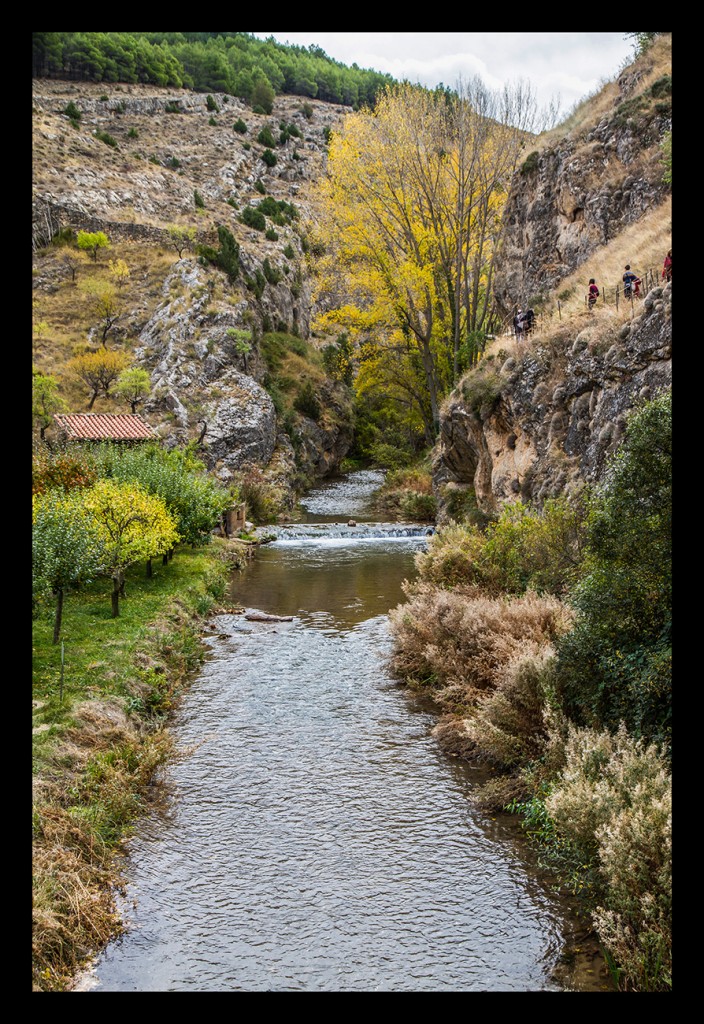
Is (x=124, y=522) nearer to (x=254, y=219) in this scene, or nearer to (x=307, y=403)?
(x=307, y=403)

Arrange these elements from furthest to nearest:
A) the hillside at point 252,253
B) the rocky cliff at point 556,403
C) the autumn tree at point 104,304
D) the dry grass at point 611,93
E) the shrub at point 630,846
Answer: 1. the autumn tree at point 104,304
2. the dry grass at point 611,93
3. the hillside at point 252,253
4. the rocky cliff at point 556,403
5. the shrub at point 630,846

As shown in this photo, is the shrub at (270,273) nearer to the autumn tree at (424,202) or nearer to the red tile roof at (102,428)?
the autumn tree at (424,202)

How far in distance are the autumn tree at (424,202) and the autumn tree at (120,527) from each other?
71.3ft

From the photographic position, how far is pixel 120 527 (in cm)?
1648

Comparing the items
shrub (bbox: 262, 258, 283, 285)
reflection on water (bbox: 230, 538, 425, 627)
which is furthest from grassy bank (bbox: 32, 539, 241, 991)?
shrub (bbox: 262, 258, 283, 285)

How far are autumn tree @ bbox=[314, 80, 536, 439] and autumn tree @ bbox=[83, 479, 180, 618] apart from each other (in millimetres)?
21721

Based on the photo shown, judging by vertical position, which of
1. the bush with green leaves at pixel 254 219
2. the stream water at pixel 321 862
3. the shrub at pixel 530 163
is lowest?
the stream water at pixel 321 862

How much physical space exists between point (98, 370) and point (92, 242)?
57.7ft

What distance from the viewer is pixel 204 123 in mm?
86562

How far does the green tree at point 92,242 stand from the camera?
5609 cm

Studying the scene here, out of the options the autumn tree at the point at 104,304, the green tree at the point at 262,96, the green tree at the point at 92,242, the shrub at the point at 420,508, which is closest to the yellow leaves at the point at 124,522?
the shrub at the point at 420,508

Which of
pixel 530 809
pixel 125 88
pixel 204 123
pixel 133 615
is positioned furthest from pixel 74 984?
pixel 125 88
